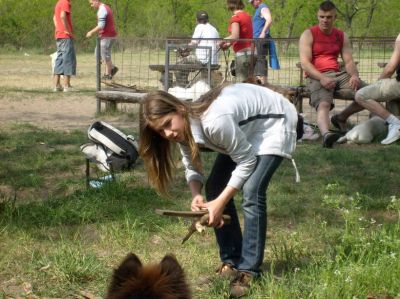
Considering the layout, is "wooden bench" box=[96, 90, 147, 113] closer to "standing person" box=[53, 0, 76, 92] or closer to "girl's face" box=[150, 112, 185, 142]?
"standing person" box=[53, 0, 76, 92]

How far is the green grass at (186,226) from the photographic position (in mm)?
4324

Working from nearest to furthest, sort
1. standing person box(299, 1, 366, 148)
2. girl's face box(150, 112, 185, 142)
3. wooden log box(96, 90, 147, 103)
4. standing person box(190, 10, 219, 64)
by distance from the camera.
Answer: girl's face box(150, 112, 185, 142) → standing person box(299, 1, 366, 148) → wooden log box(96, 90, 147, 103) → standing person box(190, 10, 219, 64)

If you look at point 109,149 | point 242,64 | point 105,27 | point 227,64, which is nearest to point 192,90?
point 242,64

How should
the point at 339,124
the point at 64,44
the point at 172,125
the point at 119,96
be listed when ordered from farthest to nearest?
the point at 64,44
the point at 119,96
the point at 339,124
the point at 172,125

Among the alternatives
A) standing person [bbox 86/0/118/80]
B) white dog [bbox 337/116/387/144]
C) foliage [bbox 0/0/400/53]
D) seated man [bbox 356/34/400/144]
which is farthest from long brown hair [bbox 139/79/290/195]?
foliage [bbox 0/0/400/53]

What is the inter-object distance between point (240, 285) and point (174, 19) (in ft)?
130

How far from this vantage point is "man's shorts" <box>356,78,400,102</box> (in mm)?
9023

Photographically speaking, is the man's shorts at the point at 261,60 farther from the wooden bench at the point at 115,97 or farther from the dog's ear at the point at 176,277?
the dog's ear at the point at 176,277

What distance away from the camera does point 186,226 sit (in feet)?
18.4

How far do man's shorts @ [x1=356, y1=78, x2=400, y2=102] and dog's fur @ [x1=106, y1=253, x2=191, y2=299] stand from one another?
261 inches

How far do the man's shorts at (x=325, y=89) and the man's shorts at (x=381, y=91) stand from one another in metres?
0.25

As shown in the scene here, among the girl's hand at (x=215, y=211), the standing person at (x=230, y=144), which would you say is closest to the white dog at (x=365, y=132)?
the standing person at (x=230, y=144)

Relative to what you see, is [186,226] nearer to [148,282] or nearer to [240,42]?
[148,282]

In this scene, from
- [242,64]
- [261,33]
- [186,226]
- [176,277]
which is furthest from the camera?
[261,33]
